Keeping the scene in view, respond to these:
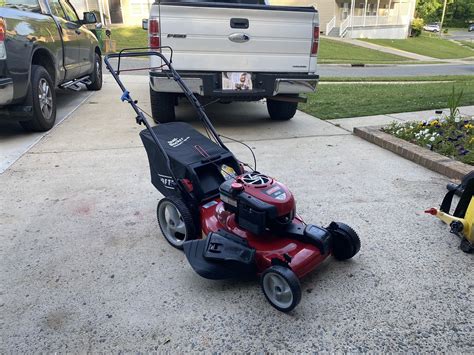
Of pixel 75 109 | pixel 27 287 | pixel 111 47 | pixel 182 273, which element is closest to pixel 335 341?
pixel 182 273

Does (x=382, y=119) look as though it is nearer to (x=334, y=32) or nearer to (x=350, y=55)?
(x=350, y=55)

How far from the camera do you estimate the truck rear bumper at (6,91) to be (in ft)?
14.9

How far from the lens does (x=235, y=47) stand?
16.7ft

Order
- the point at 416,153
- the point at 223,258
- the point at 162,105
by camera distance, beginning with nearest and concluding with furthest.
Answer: the point at 223,258
the point at 416,153
the point at 162,105

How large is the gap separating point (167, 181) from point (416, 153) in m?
2.77

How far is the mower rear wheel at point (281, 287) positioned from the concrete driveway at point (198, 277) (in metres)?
0.07

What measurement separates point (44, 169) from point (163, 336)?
281 centimetres

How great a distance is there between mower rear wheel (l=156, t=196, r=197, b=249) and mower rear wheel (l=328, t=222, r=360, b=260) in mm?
915

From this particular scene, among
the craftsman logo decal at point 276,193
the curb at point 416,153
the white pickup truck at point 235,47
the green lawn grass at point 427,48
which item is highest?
the white pickup truck at point 235,47

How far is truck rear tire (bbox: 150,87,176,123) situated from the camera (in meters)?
5.56

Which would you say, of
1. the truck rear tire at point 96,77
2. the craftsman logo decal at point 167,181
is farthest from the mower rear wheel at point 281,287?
the truck rear tire at point 96,77

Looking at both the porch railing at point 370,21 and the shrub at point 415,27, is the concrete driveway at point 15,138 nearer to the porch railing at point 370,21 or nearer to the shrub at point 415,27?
the porch railing at point 370,21

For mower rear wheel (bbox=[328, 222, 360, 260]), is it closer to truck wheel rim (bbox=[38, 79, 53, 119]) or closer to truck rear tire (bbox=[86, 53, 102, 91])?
truck wheel rim (bbox=[38, 79, 53, 119])

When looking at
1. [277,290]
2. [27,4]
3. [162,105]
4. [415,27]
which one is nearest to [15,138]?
[162,105]
